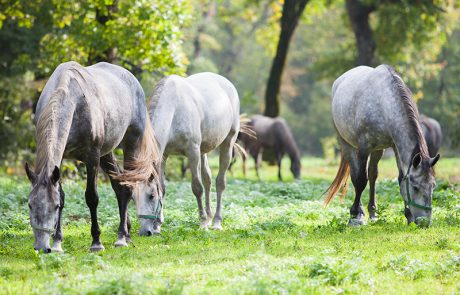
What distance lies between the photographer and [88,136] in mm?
7988

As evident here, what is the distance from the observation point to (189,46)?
4225 centimetres

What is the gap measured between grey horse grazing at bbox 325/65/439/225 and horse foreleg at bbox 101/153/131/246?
3.24m

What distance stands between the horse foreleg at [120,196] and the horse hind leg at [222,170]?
5.84 ft

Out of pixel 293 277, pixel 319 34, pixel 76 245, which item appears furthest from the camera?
pixel 319 34

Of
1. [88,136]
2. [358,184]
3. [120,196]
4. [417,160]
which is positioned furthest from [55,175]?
[358,184]

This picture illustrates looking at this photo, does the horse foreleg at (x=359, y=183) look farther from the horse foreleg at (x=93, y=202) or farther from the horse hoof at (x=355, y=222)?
the horse foreleg at (x=93, y=202)

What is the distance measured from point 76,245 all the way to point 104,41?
28.0 feet

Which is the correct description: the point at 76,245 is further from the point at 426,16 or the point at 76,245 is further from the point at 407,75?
the point at 407,75

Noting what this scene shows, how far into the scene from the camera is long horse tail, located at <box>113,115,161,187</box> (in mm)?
8727

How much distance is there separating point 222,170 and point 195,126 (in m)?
1.42

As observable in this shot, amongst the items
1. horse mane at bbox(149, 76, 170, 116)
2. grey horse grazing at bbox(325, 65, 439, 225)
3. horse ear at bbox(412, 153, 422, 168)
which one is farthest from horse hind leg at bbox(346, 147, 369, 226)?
horse mane at bbox(149, 76, 170, 116)

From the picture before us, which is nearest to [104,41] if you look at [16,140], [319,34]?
[16,140]

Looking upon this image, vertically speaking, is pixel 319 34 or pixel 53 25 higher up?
pixel 319 34

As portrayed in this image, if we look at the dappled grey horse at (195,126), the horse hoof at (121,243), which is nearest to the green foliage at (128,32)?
the dappled grey horse at (195,126)
